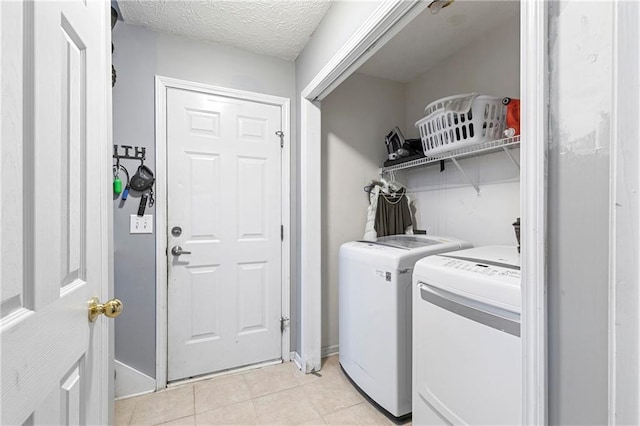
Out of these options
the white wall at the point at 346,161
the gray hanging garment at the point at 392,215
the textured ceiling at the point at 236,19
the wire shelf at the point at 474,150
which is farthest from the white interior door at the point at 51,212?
the gray hanging garment at the point at 392,215

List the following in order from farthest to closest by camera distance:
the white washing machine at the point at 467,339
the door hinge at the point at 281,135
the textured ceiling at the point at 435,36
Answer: the door hinge at the point at 281,135
the textured ceiling at the point at 435,36
the white washing machine at the point at 467,339

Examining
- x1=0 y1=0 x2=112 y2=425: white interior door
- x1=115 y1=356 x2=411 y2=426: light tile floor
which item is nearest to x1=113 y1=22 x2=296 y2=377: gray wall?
x1=115 y1=356 x2=411 y2=426: light tile floor

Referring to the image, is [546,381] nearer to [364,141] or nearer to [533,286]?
[533,286]

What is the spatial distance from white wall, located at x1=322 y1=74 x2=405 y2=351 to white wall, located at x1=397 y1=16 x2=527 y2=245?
1.29 feet

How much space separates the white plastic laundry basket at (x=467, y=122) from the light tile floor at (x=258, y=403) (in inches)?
67.6

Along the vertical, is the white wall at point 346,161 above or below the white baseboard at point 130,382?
above

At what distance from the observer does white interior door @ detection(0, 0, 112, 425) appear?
46 cm

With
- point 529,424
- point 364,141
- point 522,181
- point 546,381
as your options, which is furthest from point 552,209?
point 364,141

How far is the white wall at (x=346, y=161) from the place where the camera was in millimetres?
2355

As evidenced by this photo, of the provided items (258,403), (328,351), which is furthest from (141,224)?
(328,351)

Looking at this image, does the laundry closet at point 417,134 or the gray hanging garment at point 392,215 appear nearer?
the laundry closet at point 417,134

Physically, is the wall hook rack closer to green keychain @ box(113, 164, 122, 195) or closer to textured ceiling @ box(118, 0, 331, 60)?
green keychain @ box(113, 164, 122, 195)

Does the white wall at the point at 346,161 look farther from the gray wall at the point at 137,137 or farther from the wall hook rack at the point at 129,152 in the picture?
the wall hook rack at the point at 129,152

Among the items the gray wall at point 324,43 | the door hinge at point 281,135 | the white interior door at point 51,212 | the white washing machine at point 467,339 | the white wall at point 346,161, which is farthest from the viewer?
the white wall at point 346,161
